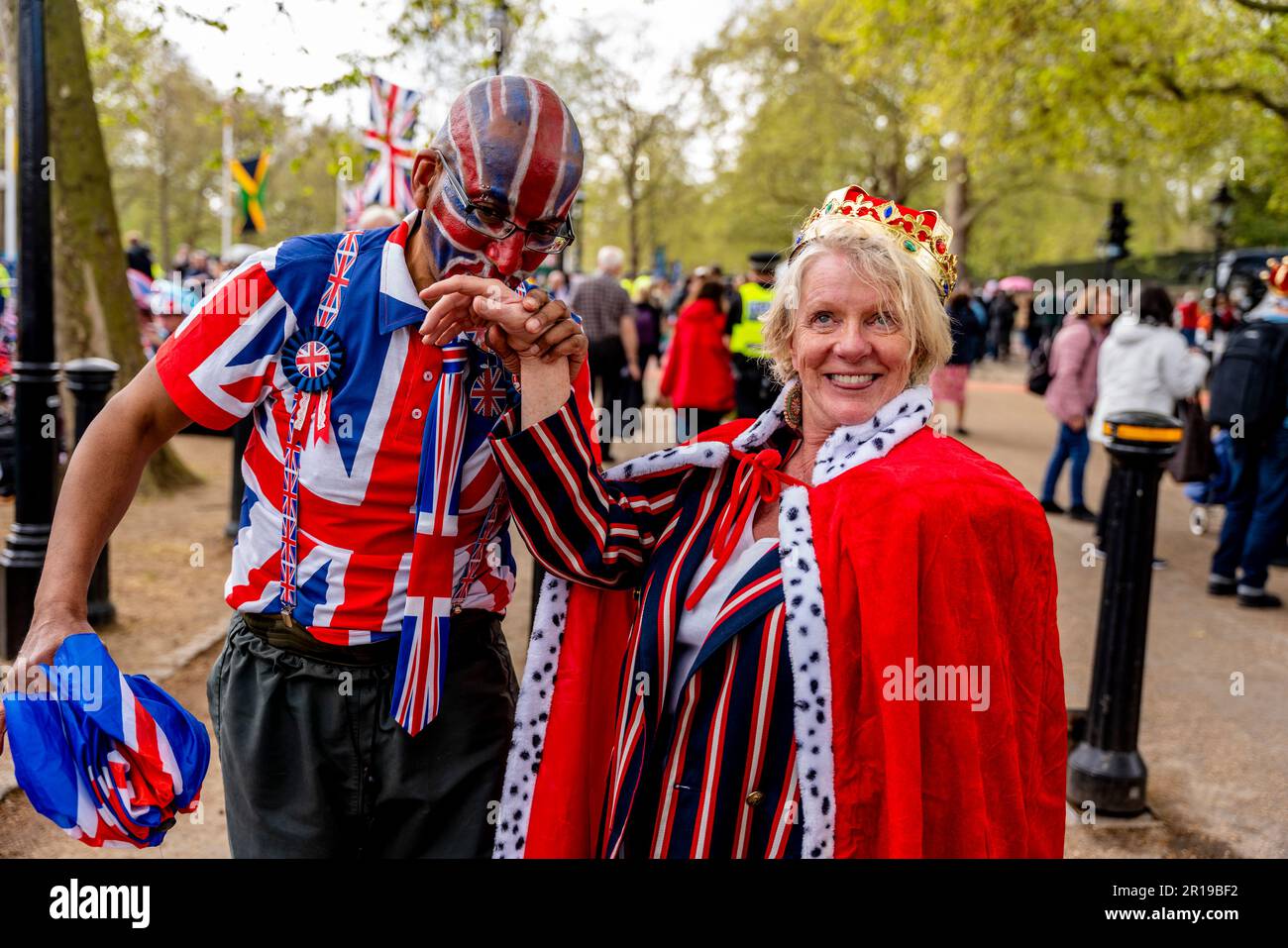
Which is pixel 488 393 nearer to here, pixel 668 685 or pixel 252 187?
pixel 668 685

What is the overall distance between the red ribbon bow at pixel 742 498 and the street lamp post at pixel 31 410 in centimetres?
430

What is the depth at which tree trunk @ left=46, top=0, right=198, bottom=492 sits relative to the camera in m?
7.95

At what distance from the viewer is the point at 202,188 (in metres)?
43.7

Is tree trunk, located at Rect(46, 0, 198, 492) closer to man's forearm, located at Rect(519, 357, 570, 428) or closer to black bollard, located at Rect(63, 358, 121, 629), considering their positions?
black bollard, located at Rect(63, 358, 121, 629)

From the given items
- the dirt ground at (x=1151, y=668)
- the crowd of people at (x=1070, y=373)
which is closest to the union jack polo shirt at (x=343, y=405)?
the dirt ground at (x=1151, y=668)

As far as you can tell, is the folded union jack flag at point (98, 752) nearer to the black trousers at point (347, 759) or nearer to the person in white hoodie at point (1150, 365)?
the black trousers at point (347, 759)

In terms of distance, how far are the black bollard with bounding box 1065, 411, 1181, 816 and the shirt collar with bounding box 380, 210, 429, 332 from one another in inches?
130

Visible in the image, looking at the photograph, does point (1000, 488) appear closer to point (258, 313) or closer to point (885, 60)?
point (258, 313)

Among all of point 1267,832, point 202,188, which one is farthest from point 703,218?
point 1267,832

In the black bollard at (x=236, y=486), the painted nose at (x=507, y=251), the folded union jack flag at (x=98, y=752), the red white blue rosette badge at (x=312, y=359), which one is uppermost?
the painted nose at (x=507, y=251)

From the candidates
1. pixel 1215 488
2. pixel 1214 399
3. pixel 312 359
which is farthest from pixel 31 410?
pixel 1215 488

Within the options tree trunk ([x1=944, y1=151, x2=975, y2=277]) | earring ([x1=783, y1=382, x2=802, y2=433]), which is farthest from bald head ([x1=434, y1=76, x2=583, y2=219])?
tree trunk ([x1=944, y1=151, x2=975, y2=277])

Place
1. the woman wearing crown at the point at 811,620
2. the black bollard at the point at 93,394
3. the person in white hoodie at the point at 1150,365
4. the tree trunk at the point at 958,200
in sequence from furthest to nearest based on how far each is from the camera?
the tree trunk at the point at 958,200 → the person in white hoodie at the point at 1150,365 → the black bollard at the point at 93,394 → the woman wearing crown at the point at 811,620

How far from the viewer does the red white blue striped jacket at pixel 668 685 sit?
1983 mm
